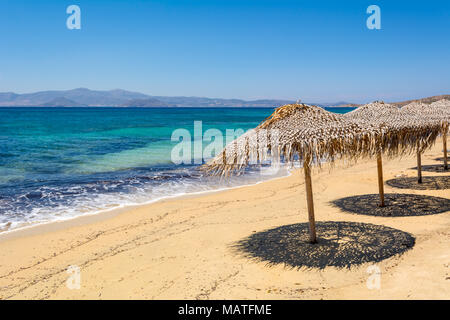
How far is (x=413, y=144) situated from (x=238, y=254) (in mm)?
3365

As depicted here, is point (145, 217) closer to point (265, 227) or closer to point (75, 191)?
point (265, 227)

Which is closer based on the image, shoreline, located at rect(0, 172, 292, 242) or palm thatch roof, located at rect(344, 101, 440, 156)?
palm thatch roof, located at rect(344, 101, 440, 156)

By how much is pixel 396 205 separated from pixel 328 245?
259 cm

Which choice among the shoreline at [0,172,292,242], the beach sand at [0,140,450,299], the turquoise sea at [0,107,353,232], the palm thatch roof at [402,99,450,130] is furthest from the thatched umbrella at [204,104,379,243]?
the turquoise sea at [0,107,353,232]

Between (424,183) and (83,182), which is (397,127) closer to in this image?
(424,183)

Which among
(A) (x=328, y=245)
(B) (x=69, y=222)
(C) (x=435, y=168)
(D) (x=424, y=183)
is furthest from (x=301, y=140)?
(C) (x=435, y=168)

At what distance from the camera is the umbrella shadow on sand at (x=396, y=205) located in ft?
20.9

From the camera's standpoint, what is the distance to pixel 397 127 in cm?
550

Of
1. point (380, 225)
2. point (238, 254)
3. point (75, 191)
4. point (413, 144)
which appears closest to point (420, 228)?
point (380, 225)

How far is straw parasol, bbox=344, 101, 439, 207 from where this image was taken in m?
5.31

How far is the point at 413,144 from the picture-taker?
590 centimetres

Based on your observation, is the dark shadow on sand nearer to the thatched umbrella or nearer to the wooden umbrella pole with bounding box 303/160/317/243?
the thatched umbrella

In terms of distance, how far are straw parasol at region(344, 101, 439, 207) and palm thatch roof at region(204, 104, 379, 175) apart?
384mm

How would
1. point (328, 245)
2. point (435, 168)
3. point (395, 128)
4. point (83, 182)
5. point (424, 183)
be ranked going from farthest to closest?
point (83, 182) → point (435, 168) → point (424, 183) → point (395, 128) → point (328, 245)
